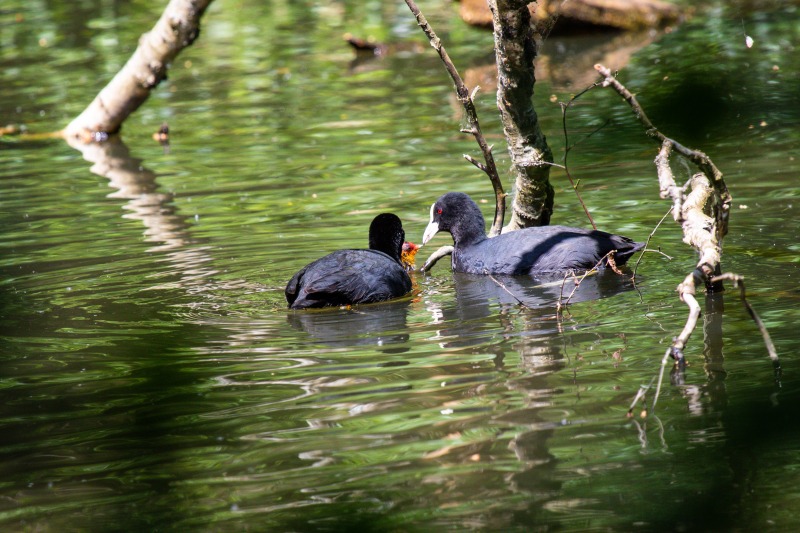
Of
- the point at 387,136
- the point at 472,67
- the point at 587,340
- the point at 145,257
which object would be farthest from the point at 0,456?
the point at 472,67

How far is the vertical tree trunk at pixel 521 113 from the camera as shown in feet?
24.8

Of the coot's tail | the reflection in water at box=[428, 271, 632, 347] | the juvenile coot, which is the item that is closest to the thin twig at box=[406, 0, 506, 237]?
the juvenile coot

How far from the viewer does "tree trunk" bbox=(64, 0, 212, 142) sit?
1272 cm

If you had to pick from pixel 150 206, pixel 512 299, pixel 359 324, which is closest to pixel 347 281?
pixel 359 324

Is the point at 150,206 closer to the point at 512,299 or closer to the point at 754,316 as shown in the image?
the point at 512,299

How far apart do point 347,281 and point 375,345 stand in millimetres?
1136

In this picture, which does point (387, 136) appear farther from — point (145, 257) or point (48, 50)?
point (48, 50)

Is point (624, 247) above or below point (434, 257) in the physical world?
above

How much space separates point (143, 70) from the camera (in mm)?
13438

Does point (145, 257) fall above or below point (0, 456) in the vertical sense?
below

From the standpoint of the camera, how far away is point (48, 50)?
906 inches

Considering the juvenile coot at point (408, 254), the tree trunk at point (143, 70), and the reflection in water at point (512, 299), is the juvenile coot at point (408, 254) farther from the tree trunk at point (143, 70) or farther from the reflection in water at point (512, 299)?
the tree trunk at point (143, 70)

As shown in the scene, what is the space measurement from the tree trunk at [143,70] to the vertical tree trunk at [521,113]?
5445 millimetres

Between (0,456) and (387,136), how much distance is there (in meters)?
9.21
